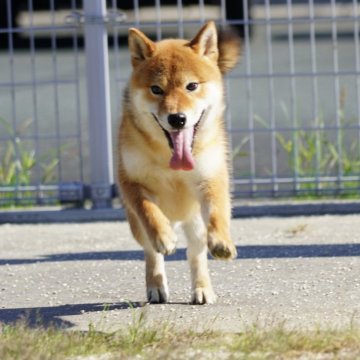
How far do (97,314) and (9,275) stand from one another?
1260mm

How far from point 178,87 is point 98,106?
3050 millimetres

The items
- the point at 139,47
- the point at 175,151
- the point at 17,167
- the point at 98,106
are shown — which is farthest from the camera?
the point at 17,167

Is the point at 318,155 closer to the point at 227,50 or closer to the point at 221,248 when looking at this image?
the point at 227,50

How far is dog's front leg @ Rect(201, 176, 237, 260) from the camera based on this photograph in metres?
5.12

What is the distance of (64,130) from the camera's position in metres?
13.6

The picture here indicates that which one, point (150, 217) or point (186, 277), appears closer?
point (150, 217)

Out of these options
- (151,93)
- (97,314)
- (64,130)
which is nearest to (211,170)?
(151,93)

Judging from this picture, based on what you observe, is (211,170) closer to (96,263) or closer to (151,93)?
(151,93)

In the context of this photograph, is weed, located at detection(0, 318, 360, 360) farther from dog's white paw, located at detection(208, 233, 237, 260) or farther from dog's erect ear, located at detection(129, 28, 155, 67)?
dog's erect ear, located at detection(129, 28, 155, 67)

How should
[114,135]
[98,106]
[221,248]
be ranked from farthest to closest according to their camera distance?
[114,135], [98,106], [221,248]

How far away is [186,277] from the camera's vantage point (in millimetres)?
6293

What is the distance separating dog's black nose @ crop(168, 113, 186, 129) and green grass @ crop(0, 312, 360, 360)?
3.34 ft

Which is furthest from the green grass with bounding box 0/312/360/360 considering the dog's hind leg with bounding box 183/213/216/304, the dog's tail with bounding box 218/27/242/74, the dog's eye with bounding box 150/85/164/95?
the dog's tail with bounding box 218/27/242/74

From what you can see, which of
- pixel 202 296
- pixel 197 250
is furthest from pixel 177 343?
pixel 197 250
